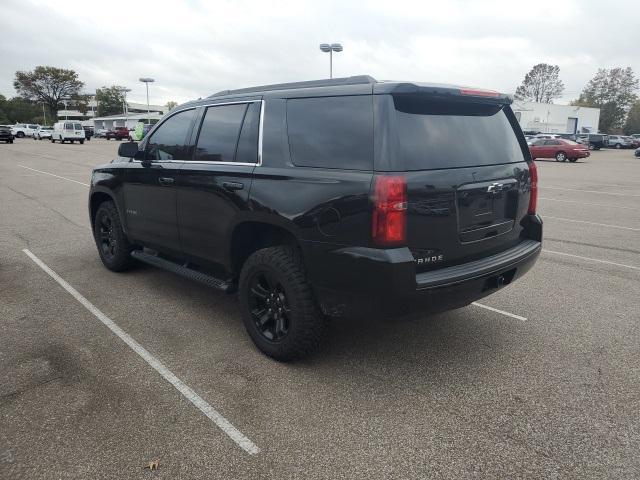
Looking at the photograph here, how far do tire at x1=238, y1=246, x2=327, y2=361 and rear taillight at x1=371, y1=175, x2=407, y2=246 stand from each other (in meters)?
0.71

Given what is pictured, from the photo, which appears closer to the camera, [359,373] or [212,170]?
[359,373]

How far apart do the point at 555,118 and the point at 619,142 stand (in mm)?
23537

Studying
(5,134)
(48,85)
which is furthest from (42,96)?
(5,134)

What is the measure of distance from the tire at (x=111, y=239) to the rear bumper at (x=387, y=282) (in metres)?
3.09

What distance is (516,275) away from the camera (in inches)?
146

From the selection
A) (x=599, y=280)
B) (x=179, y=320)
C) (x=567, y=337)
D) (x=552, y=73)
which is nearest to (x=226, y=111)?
(x=179, y=320)

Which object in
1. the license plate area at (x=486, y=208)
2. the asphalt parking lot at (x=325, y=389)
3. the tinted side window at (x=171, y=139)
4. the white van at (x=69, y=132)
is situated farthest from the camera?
the white van at (x=69, y=132)

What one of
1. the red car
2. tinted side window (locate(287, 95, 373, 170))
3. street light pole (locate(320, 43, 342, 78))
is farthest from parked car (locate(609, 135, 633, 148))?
tinted side window (locate(287, 95, 373, 170))

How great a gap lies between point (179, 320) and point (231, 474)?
2146 millimetres

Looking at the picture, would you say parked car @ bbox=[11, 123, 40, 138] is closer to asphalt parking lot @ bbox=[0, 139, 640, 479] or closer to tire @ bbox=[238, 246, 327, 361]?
→ asphalt parking lot @ bbox=[0, 139, 640, 479]

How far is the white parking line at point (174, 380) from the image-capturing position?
108 inches

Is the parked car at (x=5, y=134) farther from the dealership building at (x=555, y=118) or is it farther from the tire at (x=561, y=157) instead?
the dealership building at (x=555, y=118)

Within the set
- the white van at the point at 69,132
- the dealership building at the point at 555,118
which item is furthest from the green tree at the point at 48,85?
the dealership building at the point at 555,118

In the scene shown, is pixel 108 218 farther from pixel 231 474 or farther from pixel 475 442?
pixel 475 442
